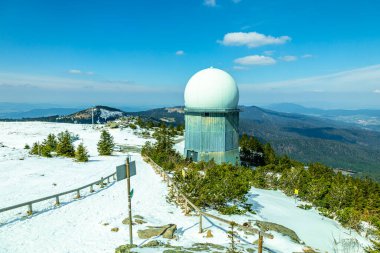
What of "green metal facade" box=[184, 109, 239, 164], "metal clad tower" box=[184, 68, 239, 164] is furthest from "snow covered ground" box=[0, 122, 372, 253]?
"metal clad tower" box=[184, 68, 239, 164]

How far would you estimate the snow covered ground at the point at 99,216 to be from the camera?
33.2ft

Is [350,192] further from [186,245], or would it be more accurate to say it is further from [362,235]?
[186,245]

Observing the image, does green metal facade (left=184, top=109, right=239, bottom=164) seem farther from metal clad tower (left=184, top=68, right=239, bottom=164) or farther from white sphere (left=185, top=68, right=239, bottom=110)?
white sphere (left=185, top=68, right=239, bottom=110)

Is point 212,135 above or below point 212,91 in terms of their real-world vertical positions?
below

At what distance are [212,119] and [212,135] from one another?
177 centimetres

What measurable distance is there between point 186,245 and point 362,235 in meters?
13.4

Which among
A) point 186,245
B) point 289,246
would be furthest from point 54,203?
point 289,246

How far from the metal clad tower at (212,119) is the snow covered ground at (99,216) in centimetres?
640

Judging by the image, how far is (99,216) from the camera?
12898mm

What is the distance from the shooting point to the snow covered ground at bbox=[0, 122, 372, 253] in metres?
10.1

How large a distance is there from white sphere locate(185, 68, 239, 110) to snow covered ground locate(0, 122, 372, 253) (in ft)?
30.6

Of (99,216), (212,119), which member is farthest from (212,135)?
(99,216)

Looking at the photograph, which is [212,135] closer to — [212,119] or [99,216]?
[212,119]

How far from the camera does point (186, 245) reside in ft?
30.8
